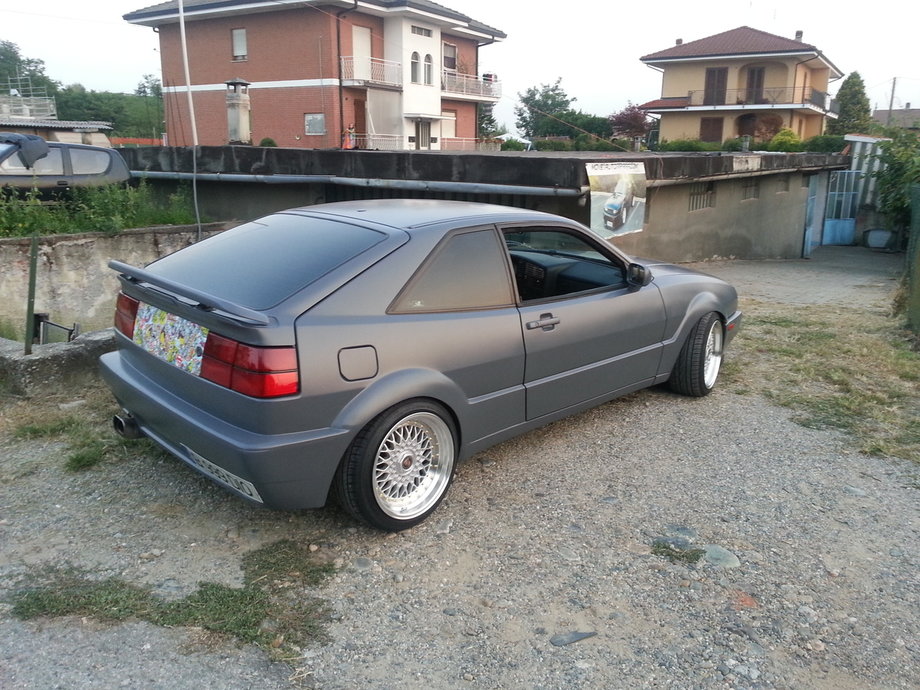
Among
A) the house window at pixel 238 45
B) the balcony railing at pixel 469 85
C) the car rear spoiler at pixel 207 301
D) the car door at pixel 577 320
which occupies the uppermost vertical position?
the house window at pixel 238 45

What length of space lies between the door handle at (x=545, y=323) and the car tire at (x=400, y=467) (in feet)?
2.37

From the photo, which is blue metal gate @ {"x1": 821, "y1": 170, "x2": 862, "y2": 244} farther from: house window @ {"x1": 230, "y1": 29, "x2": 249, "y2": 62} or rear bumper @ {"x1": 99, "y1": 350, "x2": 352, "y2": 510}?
house window @ {"x1": 230, "y1": 29, "x2": 249, "y2": 62}

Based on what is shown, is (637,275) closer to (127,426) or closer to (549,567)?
(549,567)

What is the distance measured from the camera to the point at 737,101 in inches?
1944

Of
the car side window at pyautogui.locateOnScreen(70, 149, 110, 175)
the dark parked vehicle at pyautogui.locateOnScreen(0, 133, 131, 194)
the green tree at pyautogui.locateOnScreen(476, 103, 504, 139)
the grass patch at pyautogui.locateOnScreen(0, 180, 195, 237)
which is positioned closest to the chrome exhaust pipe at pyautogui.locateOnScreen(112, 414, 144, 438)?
the grass patch at pyautogui.locateOnScreen(0, 180, 195, 237)

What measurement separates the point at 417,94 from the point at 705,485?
121 feet

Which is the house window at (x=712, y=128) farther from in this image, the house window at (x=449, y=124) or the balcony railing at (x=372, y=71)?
the balcony railing at (x=372, y=71)

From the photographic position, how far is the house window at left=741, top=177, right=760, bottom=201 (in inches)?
656

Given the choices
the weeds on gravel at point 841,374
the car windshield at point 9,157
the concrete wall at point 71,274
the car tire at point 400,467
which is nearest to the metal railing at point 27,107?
the car windshield at point 9,157

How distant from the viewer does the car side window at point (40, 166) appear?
10562 millimetres

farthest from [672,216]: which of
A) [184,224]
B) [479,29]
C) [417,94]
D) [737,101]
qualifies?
[737,101]

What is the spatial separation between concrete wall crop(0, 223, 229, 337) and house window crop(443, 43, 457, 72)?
3413 cm

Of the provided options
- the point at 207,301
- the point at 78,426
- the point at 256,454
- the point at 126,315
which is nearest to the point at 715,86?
the point at 78,426

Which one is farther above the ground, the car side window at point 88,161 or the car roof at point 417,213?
the car side window at point 88,161
